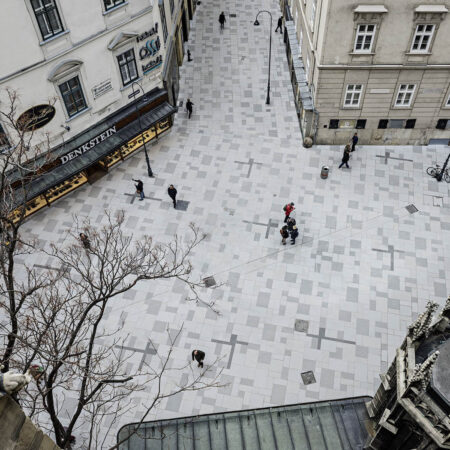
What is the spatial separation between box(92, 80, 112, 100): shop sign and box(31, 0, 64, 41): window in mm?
3889

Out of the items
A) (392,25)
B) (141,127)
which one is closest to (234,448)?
(141,127)

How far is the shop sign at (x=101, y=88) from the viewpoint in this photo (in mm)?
26594

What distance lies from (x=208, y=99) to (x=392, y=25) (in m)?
15.1

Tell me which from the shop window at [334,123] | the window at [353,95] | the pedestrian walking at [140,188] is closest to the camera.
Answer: the pedestrian walking at [140,188]

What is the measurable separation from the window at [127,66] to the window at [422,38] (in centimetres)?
1650

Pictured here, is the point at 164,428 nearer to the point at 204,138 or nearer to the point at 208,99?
the point at 204,138

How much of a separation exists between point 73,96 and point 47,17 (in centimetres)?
447

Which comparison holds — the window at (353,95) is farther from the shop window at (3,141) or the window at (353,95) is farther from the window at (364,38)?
the shop window at (3,141)

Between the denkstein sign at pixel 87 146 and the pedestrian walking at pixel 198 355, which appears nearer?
the pedestrian walking at pixel 198 355

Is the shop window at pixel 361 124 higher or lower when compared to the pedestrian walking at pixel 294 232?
higher

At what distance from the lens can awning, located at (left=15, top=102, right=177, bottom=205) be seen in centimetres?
2648

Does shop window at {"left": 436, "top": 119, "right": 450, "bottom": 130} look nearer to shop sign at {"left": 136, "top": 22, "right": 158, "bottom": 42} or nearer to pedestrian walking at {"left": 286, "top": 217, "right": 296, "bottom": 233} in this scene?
pedestrian walking at {"left": 286, "top": 217, "right": 296, "bottom": 233}

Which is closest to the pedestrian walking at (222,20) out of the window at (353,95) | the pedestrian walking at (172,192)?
the window at (353,95)

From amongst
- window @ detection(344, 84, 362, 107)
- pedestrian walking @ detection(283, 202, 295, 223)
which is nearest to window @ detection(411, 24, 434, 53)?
window @ detection(344, 84, 362, 107)
